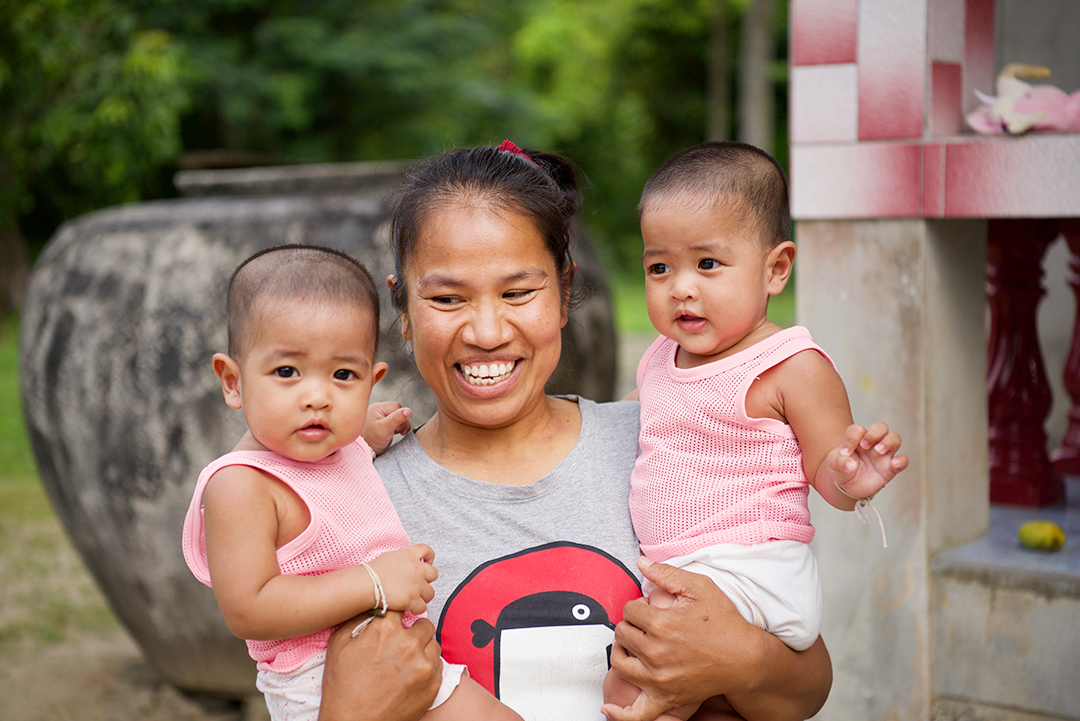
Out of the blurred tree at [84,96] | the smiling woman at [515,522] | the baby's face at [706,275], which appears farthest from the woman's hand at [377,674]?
the blurred tree at [84,96]

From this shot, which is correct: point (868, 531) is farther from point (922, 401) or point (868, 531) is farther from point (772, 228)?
point (772, 228)

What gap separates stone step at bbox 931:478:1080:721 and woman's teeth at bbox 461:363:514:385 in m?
1.58

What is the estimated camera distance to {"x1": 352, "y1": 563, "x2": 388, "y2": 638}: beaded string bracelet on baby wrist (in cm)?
166

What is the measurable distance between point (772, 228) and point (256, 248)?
A: 7.68 feet

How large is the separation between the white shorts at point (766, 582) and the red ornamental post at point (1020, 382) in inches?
73.7

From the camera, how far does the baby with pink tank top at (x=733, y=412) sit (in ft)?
5.83

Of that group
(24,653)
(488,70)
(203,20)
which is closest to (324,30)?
(203,20)

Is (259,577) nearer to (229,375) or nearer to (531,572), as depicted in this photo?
(229,375)

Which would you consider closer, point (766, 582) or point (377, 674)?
point (377, 674)

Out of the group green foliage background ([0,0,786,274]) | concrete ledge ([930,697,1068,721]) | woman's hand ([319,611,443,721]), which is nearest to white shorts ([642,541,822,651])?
woman's hand ([319,611,443,721])

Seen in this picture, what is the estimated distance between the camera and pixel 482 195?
6.17ft

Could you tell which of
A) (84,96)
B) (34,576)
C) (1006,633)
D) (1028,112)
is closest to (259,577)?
(1006,633)

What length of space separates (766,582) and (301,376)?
2.83 ft

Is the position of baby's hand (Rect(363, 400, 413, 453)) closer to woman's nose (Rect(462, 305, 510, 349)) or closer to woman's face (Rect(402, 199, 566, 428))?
woman's face (Rect(402, 199, 566, 428))
